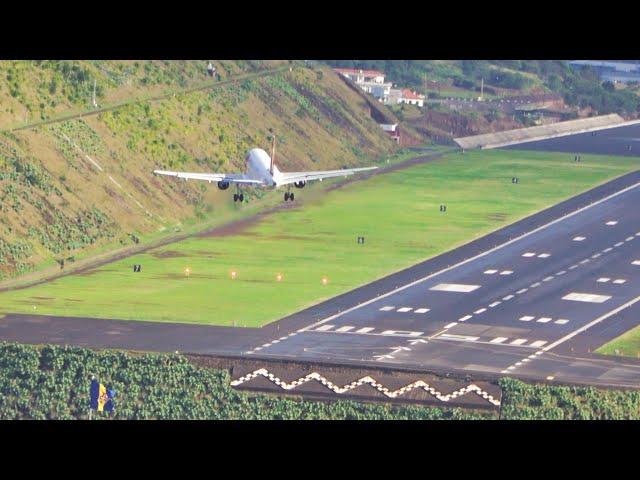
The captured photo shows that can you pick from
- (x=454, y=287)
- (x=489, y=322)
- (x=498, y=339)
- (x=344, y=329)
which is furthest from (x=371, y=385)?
(x=454, y=287)

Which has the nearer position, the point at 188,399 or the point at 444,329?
the point at 188,399

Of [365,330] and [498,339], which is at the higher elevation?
[365,330]

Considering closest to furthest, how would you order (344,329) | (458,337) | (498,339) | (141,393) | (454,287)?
(141,393)
(498,339)
(458,337)
(344,329)
(454,287)

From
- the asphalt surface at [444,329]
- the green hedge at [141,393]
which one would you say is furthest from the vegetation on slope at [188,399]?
the asphalt surface at [444,329]

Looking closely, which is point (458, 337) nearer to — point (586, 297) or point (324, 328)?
point (324, 328)

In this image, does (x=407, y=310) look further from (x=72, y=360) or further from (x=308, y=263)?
(x=72, y=360)

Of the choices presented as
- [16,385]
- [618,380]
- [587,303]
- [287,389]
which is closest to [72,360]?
[16,385]

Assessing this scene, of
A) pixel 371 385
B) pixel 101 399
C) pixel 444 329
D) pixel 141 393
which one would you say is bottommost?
pixel 101 399

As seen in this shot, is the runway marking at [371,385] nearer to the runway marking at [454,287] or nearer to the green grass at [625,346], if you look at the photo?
the green grass at [625,346]
